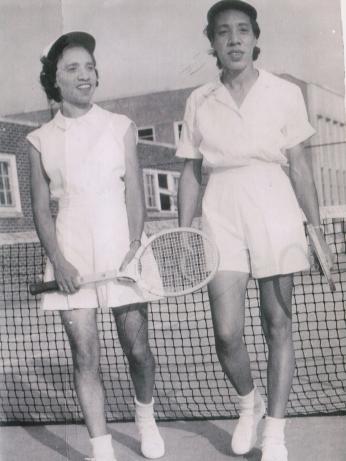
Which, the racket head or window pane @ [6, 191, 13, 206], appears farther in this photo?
window pane @ [6, 191, 13, 206]

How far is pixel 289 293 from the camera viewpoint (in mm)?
2246

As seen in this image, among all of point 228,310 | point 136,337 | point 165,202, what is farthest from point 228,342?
point 165,202

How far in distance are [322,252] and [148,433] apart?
873 mm

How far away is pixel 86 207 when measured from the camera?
2.25 m

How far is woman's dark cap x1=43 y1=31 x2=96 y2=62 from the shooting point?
2266 millimetres

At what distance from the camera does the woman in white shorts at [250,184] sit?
217 cm

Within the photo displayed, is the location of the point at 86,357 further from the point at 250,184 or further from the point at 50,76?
the point at 50,76

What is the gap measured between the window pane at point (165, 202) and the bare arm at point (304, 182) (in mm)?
438

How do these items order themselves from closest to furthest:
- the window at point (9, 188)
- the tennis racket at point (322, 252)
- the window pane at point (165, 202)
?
the tennis racket at point (322, 252)
the window pane at point (165, 202)
the window at point (9, 188)

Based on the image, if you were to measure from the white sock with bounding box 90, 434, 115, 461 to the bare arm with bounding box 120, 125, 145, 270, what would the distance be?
1.87 ft

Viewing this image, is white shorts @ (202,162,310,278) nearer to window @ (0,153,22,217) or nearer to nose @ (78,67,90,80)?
nose @ (78,67,90,80)

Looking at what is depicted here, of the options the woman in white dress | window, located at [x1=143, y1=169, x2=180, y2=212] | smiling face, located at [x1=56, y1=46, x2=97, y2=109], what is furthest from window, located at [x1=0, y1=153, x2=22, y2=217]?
window, located at [x1=143, y1=169, x2=180, y2=212]

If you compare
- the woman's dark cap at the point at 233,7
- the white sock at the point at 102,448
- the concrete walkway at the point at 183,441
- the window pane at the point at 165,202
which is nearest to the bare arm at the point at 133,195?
the window pane at the point at 165,202

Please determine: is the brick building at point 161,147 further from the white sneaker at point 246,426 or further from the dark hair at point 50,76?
the white sneaker at point 246,426
